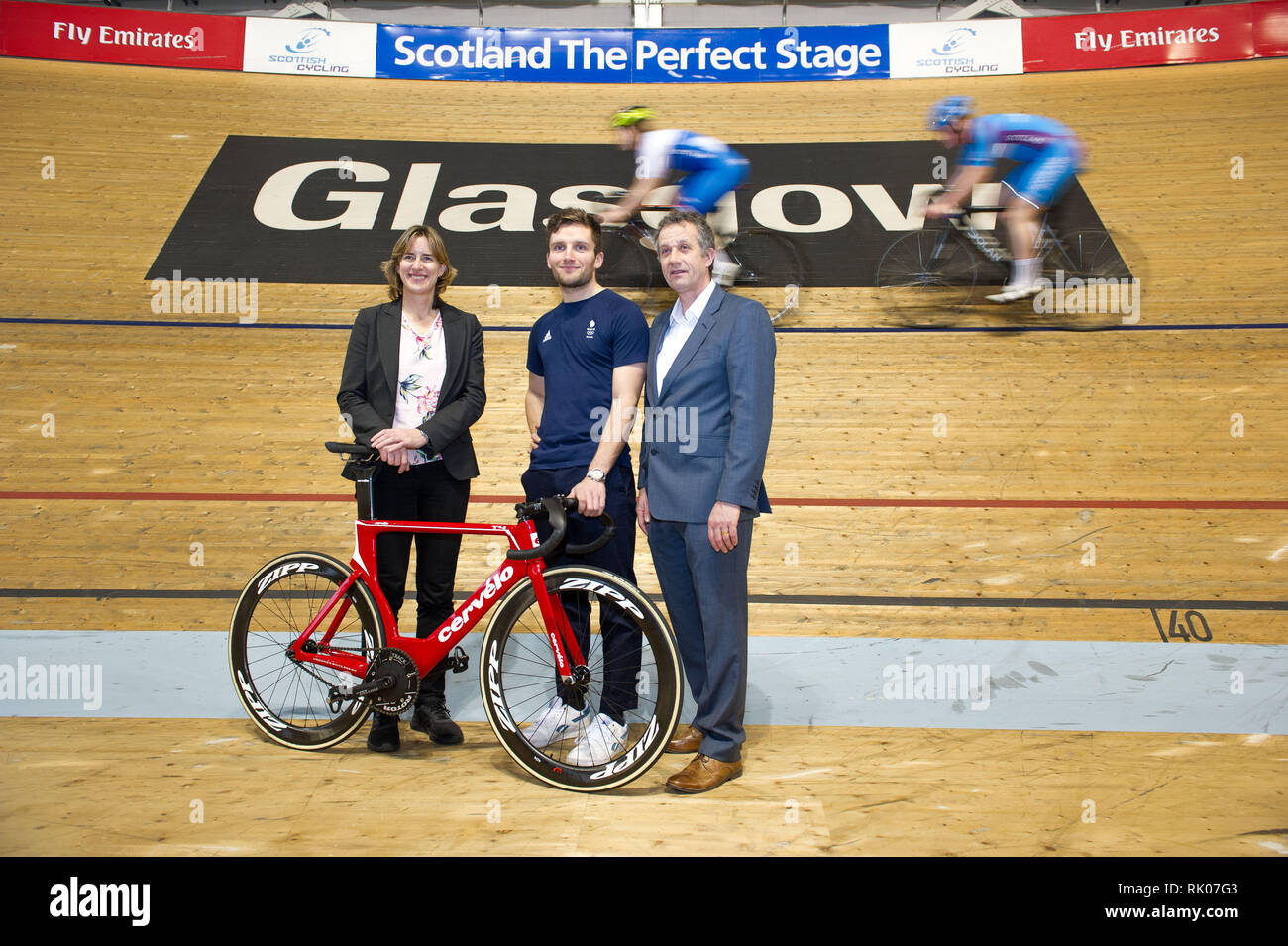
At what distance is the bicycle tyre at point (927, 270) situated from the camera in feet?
19.4

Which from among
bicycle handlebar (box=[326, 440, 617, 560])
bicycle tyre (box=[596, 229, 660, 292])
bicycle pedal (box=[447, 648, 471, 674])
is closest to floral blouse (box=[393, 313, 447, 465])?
bicycle handlebar (box=[326, 440, 617, 560])

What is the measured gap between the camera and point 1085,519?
3.97m

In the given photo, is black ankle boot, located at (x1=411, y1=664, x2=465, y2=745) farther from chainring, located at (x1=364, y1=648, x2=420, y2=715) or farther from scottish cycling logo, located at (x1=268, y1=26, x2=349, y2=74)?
scottish cycling logo, located at (x1=268, y1=26, x2=349, y2=74)

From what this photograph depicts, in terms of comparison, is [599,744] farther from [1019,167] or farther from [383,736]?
[1019,167]

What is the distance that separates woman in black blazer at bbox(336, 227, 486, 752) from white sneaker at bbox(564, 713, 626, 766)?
441mm

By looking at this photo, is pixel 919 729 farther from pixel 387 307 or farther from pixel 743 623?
pixel 387 307

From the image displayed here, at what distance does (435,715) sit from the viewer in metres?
2.57

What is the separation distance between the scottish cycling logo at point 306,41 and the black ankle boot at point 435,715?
917cm

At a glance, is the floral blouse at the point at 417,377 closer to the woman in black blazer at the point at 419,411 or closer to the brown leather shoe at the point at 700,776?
Answer: the woman in black blazer at the point at 419,411

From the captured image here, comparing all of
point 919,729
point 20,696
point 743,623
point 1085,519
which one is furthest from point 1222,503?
point 20,696

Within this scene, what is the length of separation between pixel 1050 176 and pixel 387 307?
4.77 meters

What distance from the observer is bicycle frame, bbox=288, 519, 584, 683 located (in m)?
2.25

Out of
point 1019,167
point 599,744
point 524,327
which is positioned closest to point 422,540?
point 599,744

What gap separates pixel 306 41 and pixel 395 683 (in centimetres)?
937
